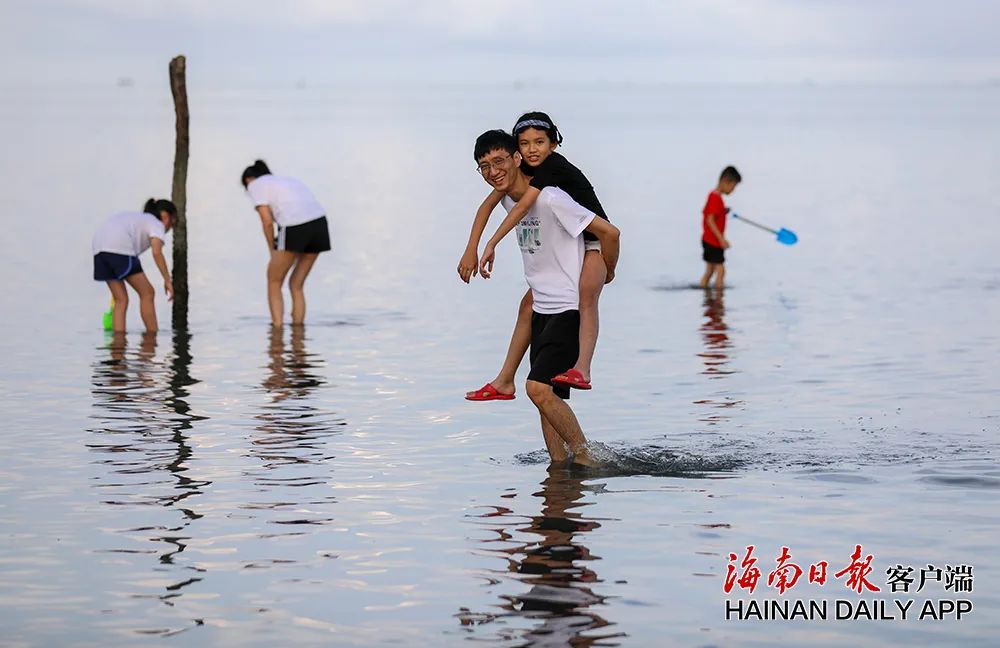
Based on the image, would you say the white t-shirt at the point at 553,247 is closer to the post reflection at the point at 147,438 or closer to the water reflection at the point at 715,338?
the post reflection at the point at 147,438

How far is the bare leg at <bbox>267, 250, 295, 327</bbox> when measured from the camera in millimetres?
19250

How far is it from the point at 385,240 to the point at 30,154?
137ft

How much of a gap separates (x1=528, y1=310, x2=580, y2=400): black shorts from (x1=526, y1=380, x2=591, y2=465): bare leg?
0.20 ft

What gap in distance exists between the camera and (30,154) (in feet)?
239

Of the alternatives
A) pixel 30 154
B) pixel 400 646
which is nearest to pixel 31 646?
pixel 400 646

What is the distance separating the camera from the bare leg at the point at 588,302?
1044 cm

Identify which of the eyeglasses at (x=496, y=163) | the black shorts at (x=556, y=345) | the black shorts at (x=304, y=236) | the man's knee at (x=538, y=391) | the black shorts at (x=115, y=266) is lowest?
the man's knee at (x=538, y=391)

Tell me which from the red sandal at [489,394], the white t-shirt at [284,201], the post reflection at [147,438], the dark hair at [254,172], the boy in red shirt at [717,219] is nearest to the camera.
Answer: the post reflection at [147,438]

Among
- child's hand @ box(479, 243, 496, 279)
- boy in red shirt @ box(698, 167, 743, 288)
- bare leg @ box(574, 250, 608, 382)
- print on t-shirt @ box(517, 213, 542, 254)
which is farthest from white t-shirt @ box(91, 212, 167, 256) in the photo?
bare leg @ box(574, 250, 608, 382)

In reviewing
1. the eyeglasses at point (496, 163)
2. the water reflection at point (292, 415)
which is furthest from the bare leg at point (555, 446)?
the eyeglasses at point (496, 163)

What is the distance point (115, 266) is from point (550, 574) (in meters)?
11.0

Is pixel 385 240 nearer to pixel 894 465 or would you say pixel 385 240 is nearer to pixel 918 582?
pixel 894 465

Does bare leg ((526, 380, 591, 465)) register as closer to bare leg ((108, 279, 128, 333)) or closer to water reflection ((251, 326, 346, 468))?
water reflection ((251, 326, 346, 468))

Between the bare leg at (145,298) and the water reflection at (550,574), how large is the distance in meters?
9.11
